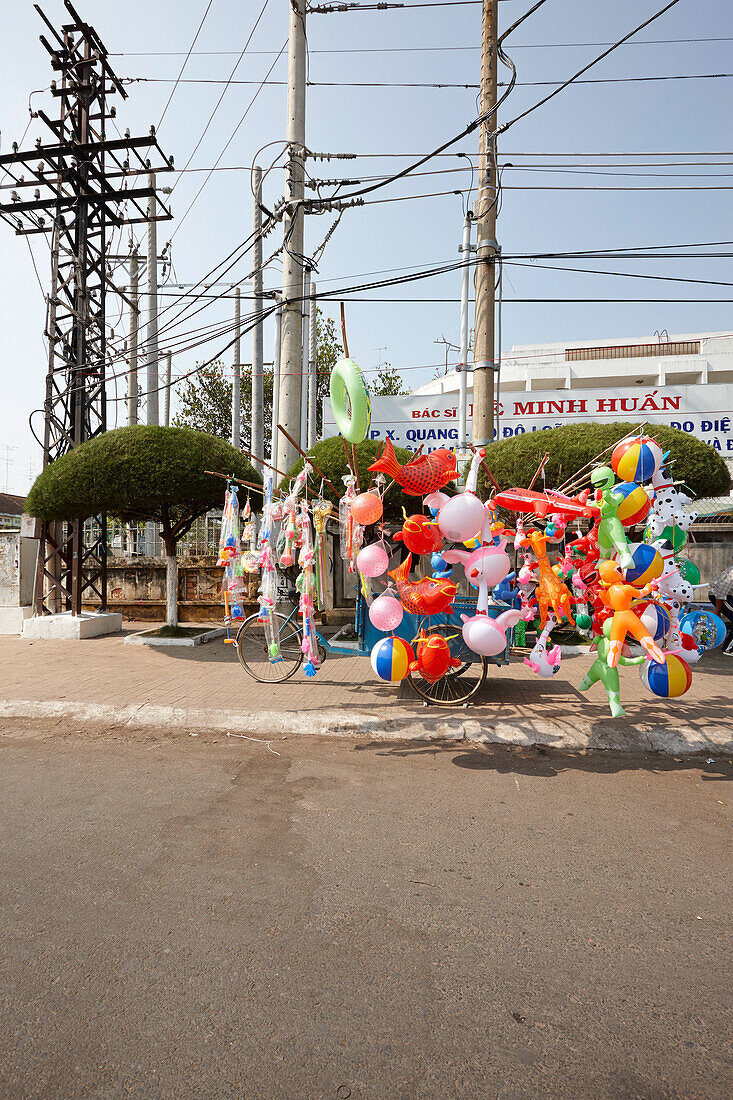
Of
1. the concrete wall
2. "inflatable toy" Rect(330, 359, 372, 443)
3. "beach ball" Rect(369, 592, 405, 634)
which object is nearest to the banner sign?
the concrete wall

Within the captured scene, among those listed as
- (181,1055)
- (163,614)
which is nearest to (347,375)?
(181,1055)

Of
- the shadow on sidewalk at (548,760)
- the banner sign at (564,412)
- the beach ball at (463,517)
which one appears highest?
the banner sign at (564,412)

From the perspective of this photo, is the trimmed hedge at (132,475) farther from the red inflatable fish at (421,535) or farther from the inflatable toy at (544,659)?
the inflatable toy at (544,659)

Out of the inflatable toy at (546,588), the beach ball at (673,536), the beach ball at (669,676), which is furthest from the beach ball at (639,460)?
the beach ball at (669,676)

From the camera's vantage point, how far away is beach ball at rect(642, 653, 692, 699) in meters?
4.90

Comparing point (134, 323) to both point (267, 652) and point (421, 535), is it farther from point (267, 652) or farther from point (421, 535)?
point (421, 535)

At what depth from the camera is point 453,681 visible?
6.67m

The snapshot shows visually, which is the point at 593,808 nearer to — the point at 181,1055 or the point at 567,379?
the point at 181,1055

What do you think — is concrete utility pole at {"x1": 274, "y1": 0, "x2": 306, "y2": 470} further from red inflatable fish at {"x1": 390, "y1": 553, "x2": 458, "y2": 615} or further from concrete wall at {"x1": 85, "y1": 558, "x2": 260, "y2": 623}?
concrete wall at {"x1": 85, "y1": 558, "x2": 260, "y2": 623}

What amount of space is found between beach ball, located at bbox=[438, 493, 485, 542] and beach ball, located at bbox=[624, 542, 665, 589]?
1223mm

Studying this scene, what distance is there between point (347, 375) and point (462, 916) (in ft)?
13.1

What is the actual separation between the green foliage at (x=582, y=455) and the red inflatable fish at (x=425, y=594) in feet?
15.1

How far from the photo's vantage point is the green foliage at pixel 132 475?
957cm

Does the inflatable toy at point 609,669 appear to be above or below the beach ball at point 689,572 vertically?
below
